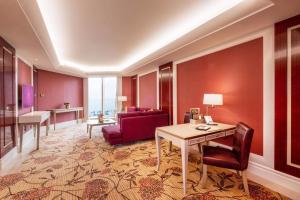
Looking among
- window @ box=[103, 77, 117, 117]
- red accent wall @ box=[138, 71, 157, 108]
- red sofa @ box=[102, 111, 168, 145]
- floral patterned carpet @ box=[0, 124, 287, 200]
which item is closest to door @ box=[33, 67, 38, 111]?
floral patterned carpet @ box=[0, 124, 287, 200]

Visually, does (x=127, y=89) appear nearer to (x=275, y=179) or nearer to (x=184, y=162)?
(x=184, y=162)

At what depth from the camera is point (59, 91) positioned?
6.71 m

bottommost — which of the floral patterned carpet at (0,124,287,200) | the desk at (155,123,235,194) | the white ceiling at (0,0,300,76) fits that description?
the floral patterned carpet at (0,124,287,200)

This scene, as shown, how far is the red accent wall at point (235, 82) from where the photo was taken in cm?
262

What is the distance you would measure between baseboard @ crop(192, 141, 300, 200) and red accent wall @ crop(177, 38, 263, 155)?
27cm

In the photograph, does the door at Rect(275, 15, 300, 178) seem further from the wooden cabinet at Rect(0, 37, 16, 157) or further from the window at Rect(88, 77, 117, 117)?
the window at Rect(88, 77, 117, 117)

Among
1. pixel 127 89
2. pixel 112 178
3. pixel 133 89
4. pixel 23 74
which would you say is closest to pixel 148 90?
pixel 133 89

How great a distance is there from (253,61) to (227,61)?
1.69ft

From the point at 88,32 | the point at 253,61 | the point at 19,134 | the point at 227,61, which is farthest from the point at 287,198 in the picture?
the point at 19,134

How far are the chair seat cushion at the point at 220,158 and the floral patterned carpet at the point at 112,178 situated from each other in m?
0.42

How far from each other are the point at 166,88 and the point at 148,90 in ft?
5.31

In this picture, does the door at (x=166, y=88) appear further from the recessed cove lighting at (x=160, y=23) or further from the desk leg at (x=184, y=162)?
the desk leg at (x=184, y=162)

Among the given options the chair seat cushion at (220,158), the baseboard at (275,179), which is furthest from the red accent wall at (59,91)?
the baseboard at (275,179)

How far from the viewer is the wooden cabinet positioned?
118 inches
